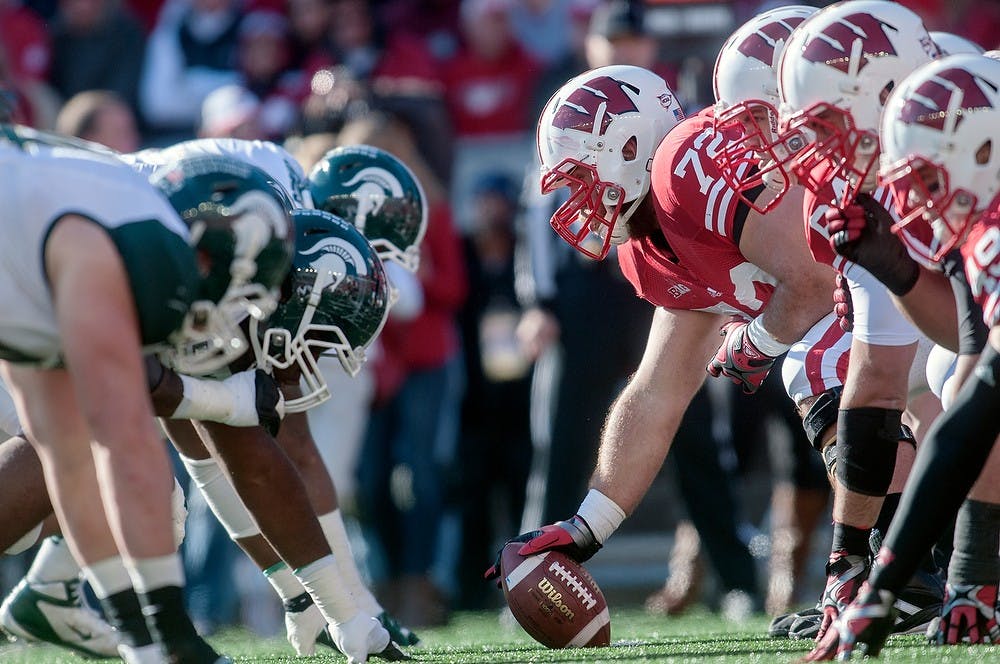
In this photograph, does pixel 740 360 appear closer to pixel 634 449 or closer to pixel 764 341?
pixel 764 341

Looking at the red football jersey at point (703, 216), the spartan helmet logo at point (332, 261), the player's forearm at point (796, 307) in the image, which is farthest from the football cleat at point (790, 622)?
the spartan helmet logo at point (332, 261)

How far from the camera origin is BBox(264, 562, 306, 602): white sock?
446 cm

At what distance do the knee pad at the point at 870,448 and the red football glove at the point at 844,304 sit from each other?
0.92 feet

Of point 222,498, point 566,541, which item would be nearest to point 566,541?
point 566,541

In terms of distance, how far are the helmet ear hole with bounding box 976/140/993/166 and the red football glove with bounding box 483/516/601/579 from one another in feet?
5.83

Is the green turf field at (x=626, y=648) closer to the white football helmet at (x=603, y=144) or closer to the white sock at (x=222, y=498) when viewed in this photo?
the white sock at (x=222, y=498)

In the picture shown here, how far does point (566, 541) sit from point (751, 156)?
4.01 feet

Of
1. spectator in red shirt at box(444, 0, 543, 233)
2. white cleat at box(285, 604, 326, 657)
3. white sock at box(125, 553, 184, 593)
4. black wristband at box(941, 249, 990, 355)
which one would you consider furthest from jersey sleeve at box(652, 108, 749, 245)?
spectator in red shirt at box(444, 0, 543, 233)

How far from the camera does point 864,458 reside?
13.4ft

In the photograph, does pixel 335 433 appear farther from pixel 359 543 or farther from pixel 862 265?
pixel 862 265

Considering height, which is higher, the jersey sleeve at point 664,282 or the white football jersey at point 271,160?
the white football jersey at point 271,160

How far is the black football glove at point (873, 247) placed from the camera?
3670mm

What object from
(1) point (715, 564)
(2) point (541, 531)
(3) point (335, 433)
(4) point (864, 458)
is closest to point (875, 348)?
(4) point (864, 458)

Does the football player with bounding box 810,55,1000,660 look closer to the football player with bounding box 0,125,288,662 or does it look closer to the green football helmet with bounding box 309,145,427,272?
the football player with bounding box 0,125,288,662
